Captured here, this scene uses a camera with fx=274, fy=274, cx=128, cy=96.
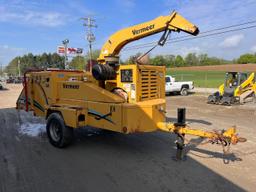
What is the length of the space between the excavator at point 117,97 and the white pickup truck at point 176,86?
628 inches

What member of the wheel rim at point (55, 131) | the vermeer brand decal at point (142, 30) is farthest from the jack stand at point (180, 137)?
the wheel rim at point (55, 131)

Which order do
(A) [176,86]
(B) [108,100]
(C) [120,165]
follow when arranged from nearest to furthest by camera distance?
1. (C) [120,165]
2. (B) [108,100]
3. (A) [176,86]

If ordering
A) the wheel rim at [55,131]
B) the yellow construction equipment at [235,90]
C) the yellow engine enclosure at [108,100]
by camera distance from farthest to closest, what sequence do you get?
1. the yellow construction equipment at [235,90]
2. the wheel rim at [55,131]
3. the yellow engine enclosure at [108,100]

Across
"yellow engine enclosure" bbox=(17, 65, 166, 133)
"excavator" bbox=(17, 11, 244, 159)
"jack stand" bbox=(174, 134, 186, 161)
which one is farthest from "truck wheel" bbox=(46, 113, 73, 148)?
"jack stand" bbox=(174, 134, 186, 161)

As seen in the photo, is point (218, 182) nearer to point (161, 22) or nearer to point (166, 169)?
point (166, 169)

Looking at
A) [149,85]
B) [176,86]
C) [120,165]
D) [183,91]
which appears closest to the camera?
[120,165]

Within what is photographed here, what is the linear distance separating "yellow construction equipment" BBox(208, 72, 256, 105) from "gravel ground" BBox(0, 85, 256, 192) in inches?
326

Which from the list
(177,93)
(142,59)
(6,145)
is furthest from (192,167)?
(177,93)

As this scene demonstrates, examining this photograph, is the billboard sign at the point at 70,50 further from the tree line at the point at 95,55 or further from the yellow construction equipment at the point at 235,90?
the yellow construction equipment at the point at 235,90

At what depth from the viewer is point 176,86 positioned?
23.7 m

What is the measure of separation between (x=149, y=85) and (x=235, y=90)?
12.0 m

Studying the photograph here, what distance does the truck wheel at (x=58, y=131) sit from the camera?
6.96 meters

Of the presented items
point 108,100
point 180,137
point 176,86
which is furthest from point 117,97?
point 176,86

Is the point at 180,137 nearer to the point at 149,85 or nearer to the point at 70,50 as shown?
the point at 149,85
